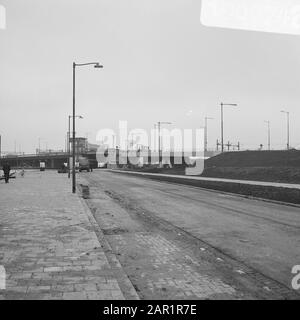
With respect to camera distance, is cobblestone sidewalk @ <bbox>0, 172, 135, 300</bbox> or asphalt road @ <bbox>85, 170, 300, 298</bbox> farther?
asphalt road @ <bbox>85, 170, 300, 298</bbox>

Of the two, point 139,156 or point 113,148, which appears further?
point 113,148

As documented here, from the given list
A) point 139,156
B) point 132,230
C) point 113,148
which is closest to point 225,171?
point 132,230

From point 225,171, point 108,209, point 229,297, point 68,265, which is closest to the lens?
point 229,297

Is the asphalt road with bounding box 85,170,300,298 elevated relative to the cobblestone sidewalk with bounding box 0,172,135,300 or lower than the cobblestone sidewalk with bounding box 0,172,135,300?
lower

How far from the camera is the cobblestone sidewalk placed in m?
6.17

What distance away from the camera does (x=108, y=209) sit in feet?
59.9

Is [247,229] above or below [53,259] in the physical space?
below

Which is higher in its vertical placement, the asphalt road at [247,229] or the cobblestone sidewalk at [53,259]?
the cobblestone sidewalk at [53,259]

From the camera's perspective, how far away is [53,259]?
324 inches

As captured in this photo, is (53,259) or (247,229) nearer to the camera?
(53,259)

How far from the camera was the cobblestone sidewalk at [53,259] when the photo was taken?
6172 mm
